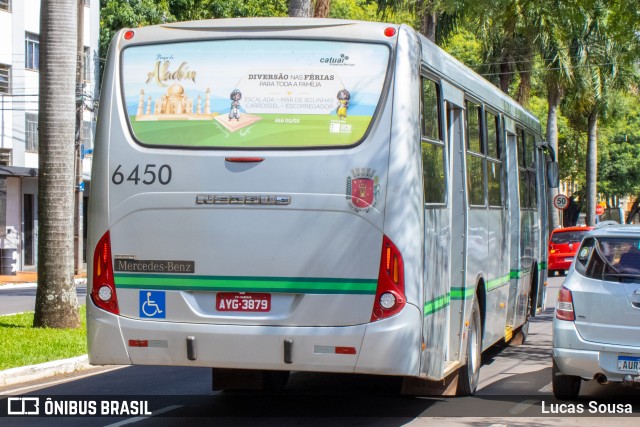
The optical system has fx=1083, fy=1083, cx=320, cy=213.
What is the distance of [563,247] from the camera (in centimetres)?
3756

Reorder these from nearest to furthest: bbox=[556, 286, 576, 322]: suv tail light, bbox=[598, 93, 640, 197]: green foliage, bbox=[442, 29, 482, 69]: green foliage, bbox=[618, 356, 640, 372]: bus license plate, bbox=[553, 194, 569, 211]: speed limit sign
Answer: bbox=[618, 356, 640, 372]: bus license plate
bbox=[556, 286, 576, 322]: suv tail light
bbox=[553, 194, 569, 211]: speed limit sign
bbox=[442, 29, 482, 69]: green foliage
bbox=[598, 93, 640, 197]: green foliage

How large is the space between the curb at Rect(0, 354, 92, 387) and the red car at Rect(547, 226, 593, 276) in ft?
86.5

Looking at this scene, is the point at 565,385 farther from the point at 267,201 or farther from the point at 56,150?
the point at 56,150

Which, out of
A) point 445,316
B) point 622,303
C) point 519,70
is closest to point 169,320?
point 445,316

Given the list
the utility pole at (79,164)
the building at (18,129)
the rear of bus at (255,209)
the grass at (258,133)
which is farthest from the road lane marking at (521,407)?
the building at (18,129)

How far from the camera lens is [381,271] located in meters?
8.18

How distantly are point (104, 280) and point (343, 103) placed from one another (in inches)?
92.7

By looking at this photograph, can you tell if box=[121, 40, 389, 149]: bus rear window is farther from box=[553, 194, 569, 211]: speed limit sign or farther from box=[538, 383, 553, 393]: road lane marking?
box=[553, 194, 569, 211]: speed limit sign

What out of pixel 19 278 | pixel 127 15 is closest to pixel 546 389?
pixel 19 278

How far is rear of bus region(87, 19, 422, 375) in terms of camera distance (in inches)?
323

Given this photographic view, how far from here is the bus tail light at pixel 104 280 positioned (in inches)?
337

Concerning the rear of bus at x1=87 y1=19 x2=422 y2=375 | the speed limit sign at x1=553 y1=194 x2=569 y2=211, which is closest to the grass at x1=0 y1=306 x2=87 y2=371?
the rear of bus at x1=87 y1=19 x2=422 y2=375

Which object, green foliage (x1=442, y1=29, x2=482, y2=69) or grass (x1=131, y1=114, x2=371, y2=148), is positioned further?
green foliage (x1=442, y1=29, x2=482, y2=69)

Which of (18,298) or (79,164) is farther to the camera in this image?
(79,164)
